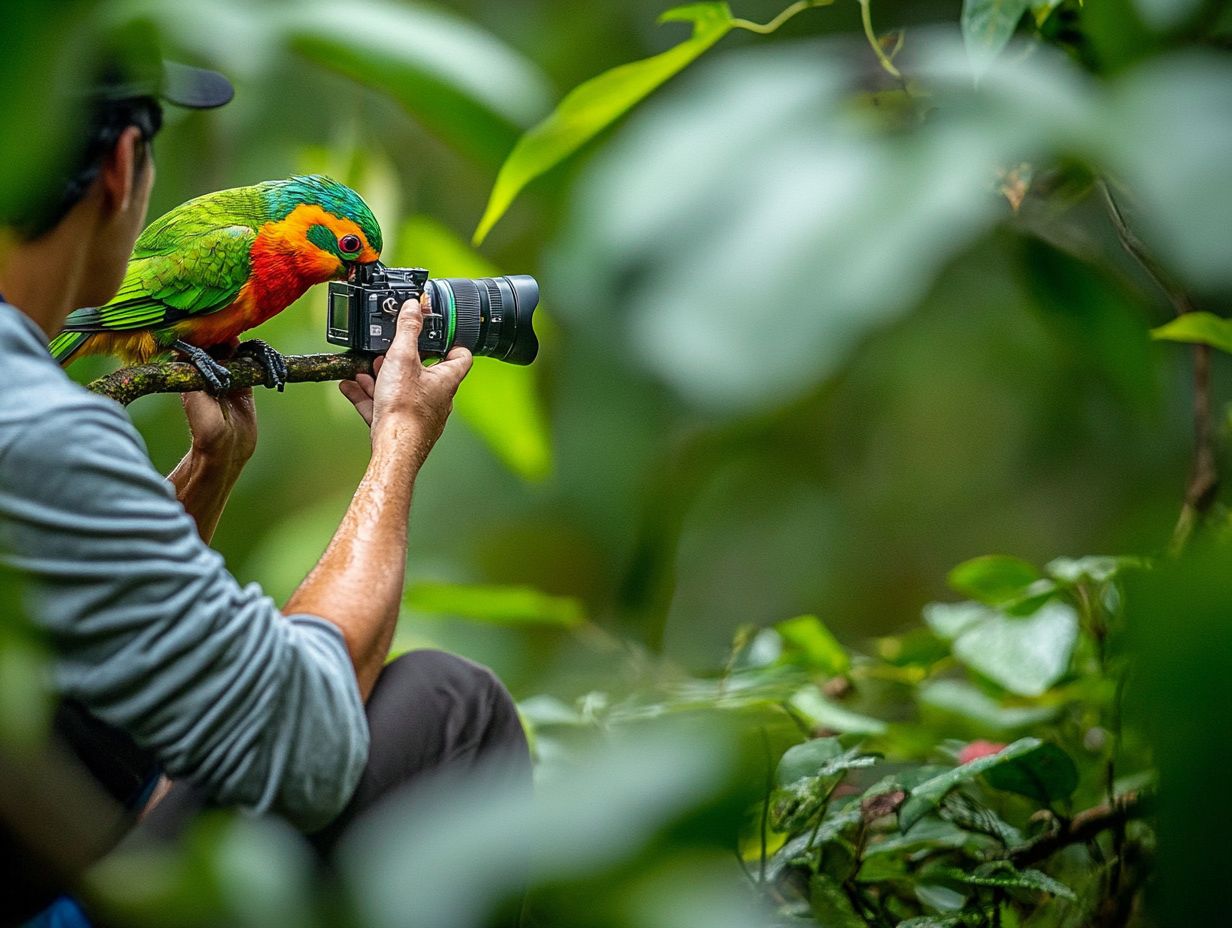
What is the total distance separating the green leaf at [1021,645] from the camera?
129cm

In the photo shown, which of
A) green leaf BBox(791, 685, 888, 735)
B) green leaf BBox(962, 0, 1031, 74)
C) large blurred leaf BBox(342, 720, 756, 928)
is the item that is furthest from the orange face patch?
large blurred leaf BBox(342, 720, 756, 928)

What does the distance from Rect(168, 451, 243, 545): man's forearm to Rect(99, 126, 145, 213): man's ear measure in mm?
371

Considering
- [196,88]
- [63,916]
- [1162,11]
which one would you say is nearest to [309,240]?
[196,88]

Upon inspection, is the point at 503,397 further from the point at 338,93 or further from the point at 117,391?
the point at 338,93

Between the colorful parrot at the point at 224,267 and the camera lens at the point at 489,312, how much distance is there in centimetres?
9

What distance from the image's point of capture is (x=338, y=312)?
1.05m

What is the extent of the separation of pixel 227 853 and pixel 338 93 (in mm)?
1925

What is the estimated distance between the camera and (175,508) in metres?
0.72

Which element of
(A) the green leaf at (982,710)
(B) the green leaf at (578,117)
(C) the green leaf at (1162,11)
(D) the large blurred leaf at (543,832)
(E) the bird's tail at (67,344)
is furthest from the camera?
(A) the green leaf at (982,710)

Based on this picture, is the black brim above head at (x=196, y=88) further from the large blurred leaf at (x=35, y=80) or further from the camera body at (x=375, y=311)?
the large blurred leaf at (x=35, y=80)

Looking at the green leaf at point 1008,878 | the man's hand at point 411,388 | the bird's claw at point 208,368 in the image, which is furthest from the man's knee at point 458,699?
the green leaf at point 1008,878

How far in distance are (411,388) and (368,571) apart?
17 centimetres

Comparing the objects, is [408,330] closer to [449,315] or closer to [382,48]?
[449,315]

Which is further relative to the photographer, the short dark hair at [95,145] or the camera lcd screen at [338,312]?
the camera lcd screen at [338,312]
